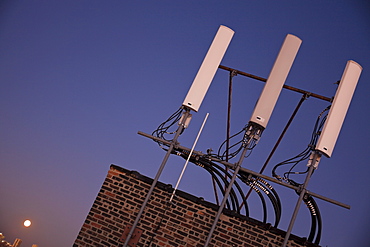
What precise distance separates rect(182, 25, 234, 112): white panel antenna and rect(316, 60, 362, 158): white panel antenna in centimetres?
212

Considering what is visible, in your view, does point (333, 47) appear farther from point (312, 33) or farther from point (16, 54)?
point (16, 54)

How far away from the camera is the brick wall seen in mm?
8500

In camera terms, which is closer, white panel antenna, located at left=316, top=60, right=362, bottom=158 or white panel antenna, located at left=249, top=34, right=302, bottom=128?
white panel antenna, located at left=316, top=60, right=362, bottom=158

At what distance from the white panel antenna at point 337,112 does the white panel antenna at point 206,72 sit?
2120 millimetres

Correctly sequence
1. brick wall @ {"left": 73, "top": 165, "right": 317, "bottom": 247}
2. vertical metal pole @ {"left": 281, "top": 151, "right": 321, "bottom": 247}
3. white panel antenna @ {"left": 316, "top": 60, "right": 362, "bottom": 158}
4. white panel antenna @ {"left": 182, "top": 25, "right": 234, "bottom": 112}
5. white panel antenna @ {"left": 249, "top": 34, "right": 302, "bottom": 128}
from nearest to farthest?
vertical metal pole @ {"left": 281, "top": 151, "right": 321, "bottom": 247}, brick wall @ {"left": 73, "top": 165, "right": 317, "bottom": 247}, white panel antenna @ {"left": 316, "top": 60, "right": 362, "bottom": 158}, white panel antenna @ {"left": 249, "top": 34, "right": 302, "bottom": 128}, white panel antenna @ {"left": 182, "top": 25, "right": 234, "bottom": 112}

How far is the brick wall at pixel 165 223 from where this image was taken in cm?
850

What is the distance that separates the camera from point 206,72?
926cm

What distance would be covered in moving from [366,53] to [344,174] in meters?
4.74

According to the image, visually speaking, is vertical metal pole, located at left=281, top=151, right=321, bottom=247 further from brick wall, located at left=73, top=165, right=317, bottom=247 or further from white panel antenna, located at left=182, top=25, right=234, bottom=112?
white panel antenna, located at left=182, top=25, right=234, bottom=112

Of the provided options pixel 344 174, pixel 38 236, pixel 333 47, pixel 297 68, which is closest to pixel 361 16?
pixel 333 47

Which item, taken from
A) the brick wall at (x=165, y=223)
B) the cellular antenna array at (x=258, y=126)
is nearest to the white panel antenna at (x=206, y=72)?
the cellular antenna array at (x=258, y=126)

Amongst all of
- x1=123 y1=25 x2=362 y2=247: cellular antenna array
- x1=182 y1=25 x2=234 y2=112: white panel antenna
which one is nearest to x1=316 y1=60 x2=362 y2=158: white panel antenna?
x1=123 y1=25 x2=362 y2=247: cellular antenna array

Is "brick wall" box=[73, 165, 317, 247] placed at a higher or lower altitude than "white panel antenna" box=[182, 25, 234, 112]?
lower

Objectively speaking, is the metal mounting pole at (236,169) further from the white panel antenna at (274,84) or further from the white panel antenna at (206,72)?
the white panel antenna at (206,72)
